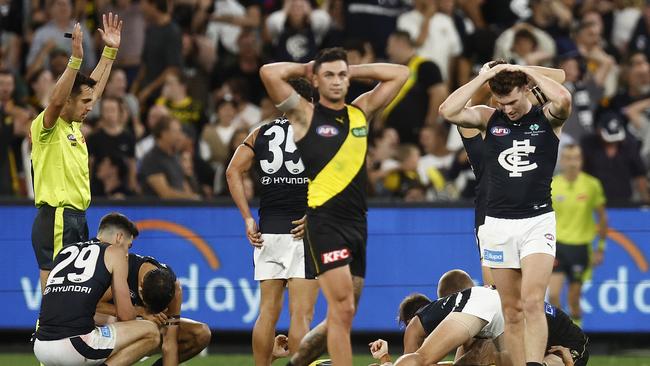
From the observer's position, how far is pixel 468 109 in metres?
11.5

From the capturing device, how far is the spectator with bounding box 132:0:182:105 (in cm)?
1933

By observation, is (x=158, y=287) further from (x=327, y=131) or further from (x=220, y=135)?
(x=220, y=135)

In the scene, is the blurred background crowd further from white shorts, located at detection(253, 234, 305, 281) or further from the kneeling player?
the kneeling player

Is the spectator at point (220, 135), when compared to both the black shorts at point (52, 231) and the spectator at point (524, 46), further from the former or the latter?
the black shorts at point (52, 231)

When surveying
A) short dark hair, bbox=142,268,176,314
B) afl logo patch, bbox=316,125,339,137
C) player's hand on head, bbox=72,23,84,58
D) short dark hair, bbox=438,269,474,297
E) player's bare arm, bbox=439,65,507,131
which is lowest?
short dark hair, bbox=438,269,474,297

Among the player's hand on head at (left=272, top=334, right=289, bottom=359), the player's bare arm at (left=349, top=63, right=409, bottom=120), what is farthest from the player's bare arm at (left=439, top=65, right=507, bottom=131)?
the player's hand on head at (left=272, top=334, right=289, bottom=359)

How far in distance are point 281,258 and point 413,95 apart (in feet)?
22.3

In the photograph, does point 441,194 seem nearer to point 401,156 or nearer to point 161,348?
point 401,156

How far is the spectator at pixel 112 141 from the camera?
56.3 feet

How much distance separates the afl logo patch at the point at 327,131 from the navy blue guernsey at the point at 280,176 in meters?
1.66

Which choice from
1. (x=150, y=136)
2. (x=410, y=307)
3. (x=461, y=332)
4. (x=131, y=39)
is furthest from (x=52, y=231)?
(x=131, y=39)

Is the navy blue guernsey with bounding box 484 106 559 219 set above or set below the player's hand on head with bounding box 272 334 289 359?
above

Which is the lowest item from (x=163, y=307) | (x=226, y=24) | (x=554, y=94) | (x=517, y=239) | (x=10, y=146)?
(x=163, y=307)

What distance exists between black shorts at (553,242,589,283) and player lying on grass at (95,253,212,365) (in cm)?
571
